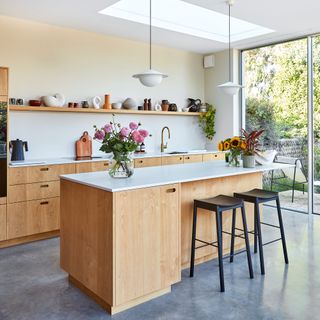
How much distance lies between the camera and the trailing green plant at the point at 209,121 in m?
6.58

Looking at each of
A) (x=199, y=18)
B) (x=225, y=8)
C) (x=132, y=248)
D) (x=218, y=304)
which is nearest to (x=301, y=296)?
(x=218, y=304)

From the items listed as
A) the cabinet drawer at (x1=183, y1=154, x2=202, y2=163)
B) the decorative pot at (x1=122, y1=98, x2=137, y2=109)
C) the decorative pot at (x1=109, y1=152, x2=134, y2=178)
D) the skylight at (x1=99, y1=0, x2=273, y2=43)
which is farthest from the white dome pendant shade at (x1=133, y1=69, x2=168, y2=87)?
the cabinet drawer at (x1=183, y1=154, x2=202, y2=163)

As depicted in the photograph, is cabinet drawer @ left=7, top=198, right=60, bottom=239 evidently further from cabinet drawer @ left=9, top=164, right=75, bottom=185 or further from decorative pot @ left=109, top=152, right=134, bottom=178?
decorative pot @ left=109, top=152, right=134, bottom=178

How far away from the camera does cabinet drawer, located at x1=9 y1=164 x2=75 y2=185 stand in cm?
402

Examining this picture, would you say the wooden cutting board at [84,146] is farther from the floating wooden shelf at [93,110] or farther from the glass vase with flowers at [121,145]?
the glass vase with flowers at [121,145]

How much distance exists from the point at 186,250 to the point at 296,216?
276 centimetres

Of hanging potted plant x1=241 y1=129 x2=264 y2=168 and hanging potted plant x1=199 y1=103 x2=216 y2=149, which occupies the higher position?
hanging potted plant x1=199 y1=103 x2=216 y2=149

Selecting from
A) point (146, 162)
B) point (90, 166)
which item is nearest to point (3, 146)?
point (90, 166)

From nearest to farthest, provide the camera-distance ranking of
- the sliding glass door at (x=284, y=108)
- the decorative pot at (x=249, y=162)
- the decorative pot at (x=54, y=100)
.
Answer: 1. the decorative pot at (x=249, y=162)
2. the decorative pot at (x=54, y=100)
3. the sliding glass door at (x=284, y=108)

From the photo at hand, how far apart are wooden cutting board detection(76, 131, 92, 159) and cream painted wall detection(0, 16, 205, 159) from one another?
0.29 feet

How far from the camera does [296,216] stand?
5391mm

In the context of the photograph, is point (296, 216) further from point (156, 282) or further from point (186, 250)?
point (156, 282)

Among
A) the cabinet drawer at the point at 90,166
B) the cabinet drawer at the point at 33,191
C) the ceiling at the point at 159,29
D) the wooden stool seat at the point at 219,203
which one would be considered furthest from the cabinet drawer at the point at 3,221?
the ceiling at the point at 159,29

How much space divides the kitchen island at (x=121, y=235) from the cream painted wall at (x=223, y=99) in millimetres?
3459
